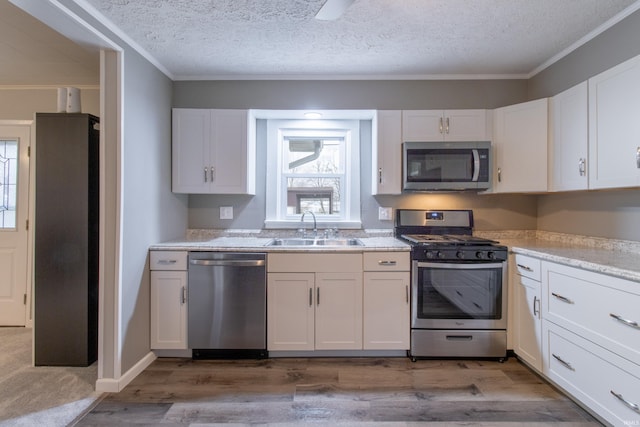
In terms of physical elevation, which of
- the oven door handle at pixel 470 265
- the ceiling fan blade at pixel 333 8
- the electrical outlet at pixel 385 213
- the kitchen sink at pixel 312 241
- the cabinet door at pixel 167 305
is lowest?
the cabinet door at pixel 167 305

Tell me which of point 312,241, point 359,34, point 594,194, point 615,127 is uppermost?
point 359,34

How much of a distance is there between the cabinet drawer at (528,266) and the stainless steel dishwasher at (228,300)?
6.42ft

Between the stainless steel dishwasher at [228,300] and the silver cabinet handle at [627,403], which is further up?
the stainless steel dishwasher at [228,300]

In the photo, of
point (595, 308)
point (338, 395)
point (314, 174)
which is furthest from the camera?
point (314, 174)

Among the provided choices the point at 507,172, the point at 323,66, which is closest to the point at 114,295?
the point at 323,66

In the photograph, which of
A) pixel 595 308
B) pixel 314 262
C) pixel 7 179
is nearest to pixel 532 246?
pixel 595 308

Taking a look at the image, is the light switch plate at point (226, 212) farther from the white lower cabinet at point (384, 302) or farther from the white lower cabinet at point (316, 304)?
the white lower cabinet at point (384, 302)

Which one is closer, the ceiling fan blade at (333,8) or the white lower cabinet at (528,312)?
the ceiling fan blade at (333,8)

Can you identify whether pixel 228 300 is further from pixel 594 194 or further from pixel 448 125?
pixel 594 194

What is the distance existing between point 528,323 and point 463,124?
1.72 metres

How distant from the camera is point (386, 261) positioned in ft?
7.69

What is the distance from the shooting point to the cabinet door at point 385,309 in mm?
2336

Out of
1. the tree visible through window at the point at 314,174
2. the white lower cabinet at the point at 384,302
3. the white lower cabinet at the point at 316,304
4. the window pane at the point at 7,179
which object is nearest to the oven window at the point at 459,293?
the white lower cabinet at the point at 384,302

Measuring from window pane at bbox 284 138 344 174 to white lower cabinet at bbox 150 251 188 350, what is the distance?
1422 mm
